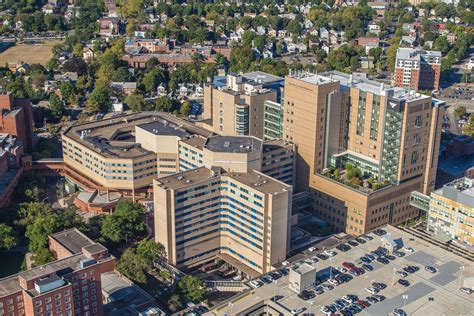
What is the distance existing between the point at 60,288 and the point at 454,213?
4918 centimetres

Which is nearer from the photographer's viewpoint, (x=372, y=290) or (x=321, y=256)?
(x=372, y=290)

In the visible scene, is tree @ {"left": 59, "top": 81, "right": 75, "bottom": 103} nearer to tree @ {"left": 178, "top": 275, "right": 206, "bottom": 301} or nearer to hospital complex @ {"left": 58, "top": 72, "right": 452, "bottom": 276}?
hospital complex @ {"left": 58, "top": 72, "right": 452, "bottom": 276}

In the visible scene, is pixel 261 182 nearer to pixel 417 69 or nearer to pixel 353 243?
pixel 353 243

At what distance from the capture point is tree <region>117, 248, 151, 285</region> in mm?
78562

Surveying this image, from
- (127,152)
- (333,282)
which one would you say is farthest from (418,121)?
(127,152)

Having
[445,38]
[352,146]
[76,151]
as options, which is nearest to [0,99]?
[76,151]

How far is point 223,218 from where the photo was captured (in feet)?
278

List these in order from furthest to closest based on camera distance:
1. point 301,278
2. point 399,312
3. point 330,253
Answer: point 330,253, point 301,278, point 399,312

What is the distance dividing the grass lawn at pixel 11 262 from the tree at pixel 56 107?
54659 millimetres

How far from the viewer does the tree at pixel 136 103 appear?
142 m

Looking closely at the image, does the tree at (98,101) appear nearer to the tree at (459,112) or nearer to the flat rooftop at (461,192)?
the tree at (459,112)

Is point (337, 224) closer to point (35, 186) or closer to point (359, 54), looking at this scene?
point (35, 186)

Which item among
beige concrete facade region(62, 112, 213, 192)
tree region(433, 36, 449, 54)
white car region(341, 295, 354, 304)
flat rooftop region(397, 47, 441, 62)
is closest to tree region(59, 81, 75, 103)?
beige concrete facade region(62, 112, 213, 192)

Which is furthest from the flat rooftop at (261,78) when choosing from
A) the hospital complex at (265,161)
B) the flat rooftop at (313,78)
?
the flat rooftop at (313,78)
